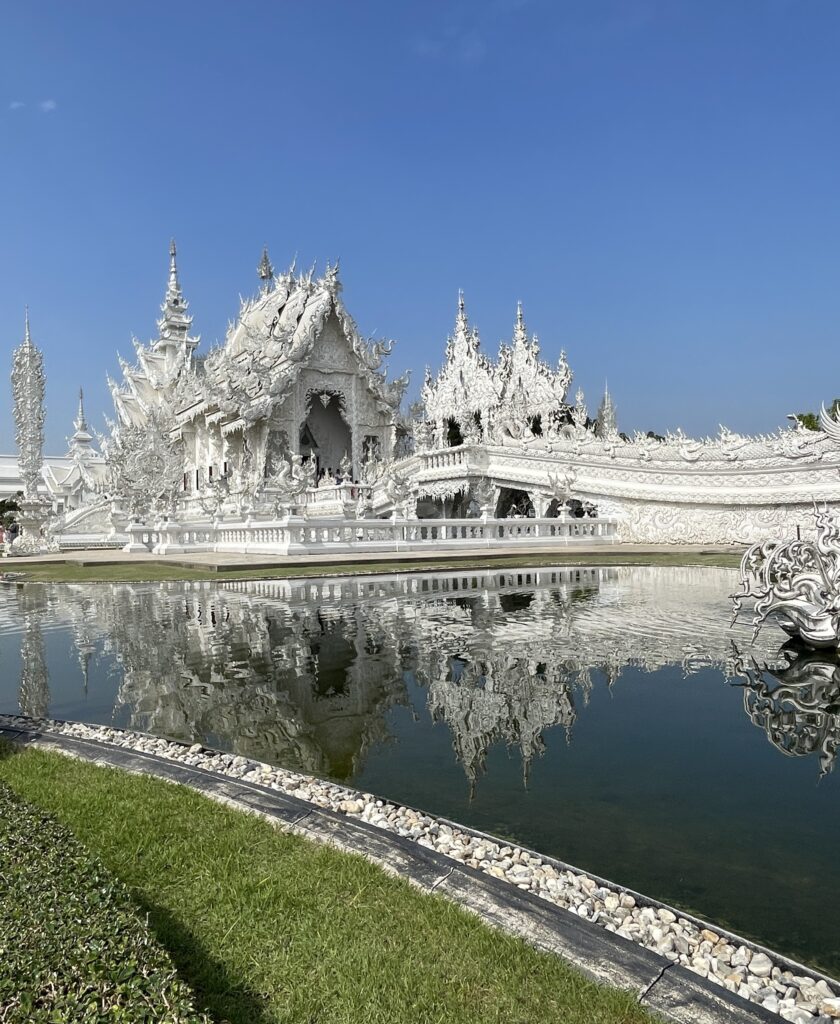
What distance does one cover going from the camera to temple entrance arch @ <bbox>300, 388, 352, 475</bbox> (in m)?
33.9

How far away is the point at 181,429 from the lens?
3681cm

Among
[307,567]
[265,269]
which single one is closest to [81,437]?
[265,269]

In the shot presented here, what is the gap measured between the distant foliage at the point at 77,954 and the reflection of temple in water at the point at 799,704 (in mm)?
3384

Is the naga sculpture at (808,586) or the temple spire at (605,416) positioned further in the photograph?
the temple spire at (605,416)

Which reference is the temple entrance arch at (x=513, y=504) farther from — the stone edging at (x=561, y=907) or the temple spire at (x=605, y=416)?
the stone edging at (x=561, y=907)

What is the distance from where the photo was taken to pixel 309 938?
7.30 feet

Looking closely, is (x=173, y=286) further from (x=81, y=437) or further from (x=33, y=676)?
(x=33, y=676)

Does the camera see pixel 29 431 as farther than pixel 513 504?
No

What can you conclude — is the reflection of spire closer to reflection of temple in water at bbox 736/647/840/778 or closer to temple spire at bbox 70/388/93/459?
reflection of temple in water at bbox 736/647/840/778

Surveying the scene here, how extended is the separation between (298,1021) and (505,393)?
33.5 m

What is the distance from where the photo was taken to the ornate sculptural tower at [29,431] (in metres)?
23.4

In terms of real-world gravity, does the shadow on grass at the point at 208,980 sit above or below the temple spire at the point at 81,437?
below

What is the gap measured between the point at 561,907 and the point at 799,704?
3211 millimetres

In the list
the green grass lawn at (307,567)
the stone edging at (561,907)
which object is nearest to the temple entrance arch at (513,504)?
the green grass lawn at (307,567)
